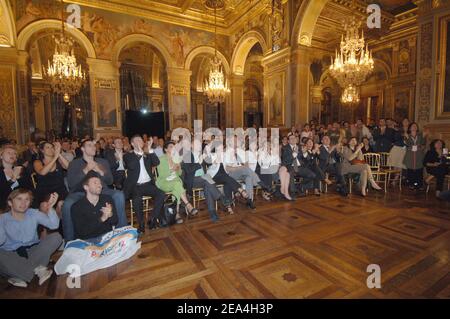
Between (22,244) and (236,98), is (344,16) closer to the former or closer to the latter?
(236,98)

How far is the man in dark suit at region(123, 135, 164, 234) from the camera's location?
3.46 meters

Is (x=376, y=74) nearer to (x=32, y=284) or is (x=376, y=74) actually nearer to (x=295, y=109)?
(x=295, y=109)

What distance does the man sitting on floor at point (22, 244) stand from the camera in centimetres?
216

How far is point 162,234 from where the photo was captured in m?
3.29

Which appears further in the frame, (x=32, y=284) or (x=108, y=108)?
(x=108, y=108)

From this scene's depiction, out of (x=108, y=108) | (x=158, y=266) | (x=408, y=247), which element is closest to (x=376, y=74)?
(x=408, y=247)

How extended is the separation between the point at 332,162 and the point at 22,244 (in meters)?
5.79

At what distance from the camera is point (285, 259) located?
253 centimetres

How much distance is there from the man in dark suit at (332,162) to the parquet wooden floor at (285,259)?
3.86 feet

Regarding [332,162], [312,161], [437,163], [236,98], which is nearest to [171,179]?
[312,161]

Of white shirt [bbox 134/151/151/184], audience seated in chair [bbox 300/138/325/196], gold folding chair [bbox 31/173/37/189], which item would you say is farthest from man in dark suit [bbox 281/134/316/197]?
gold folding chair [bbox 31/173/37/189]

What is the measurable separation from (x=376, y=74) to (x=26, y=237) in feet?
51.4

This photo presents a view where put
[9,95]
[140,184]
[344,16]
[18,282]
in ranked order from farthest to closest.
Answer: [344,16], [9,95], [140,184], [18,282]

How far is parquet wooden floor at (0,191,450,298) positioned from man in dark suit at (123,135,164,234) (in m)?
0.34
